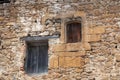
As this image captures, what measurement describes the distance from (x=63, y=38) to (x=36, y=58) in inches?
37.3

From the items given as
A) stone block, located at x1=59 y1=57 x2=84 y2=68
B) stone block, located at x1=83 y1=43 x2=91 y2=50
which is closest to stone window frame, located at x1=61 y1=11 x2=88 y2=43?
stone block, located at x1=83 y1=43 x2=91 y2=50

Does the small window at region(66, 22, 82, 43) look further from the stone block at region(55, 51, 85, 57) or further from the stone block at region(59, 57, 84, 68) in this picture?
the stone block at region(59, 57, 84, 68)

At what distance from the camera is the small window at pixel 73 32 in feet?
29.2

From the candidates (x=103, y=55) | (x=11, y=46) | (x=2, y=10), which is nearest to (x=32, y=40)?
(x=11, y=46)

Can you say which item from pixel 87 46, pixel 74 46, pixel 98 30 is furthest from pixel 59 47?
pixel 98 30

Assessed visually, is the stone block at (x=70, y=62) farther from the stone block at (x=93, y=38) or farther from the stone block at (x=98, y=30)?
the stone block at (x=98, y=30)

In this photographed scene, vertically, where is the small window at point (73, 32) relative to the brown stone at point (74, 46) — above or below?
above

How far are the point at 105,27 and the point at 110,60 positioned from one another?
0.89 m

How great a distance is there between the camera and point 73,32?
29.4ft

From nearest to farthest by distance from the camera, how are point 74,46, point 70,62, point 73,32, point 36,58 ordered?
point 70,62
point 74,46
point 73,32
point 36,58

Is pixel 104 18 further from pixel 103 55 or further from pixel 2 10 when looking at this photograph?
pixel 2 10

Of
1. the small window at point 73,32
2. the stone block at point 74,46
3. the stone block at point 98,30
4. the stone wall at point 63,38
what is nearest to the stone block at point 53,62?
the stone wall at point 63,38

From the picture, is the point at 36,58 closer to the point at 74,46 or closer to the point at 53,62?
the point at 53,62

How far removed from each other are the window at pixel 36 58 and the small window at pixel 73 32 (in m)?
0.69
